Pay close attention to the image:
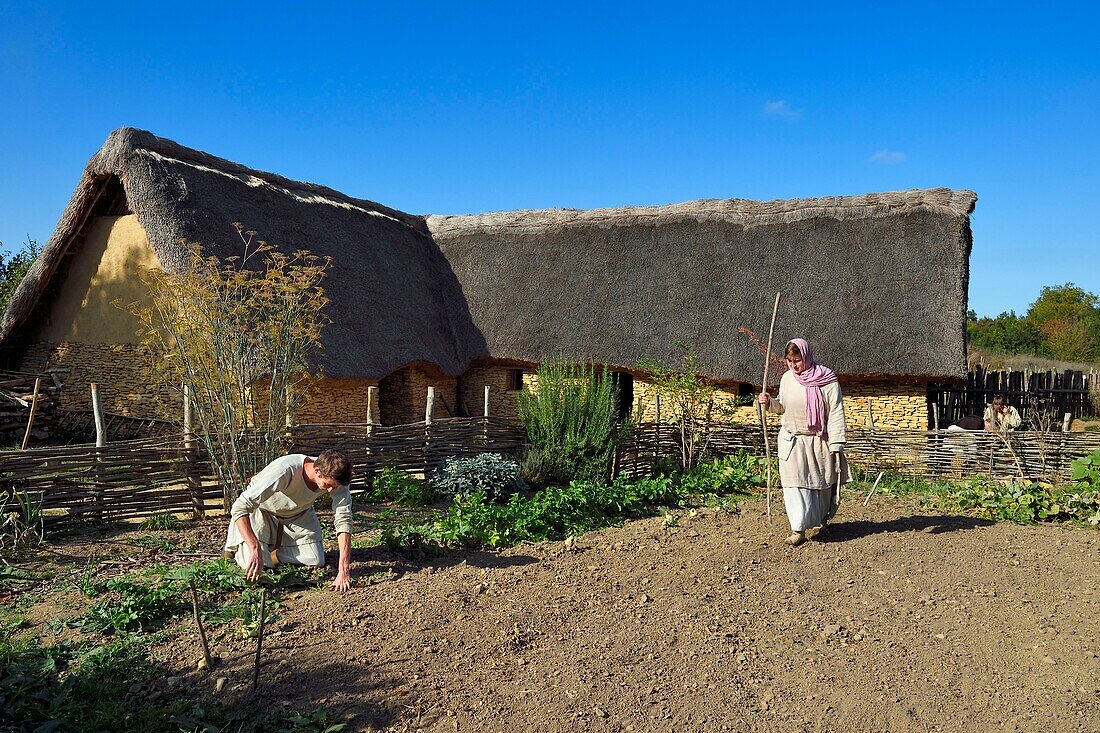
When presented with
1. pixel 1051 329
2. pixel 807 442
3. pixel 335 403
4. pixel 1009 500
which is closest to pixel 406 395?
pixel 335 403

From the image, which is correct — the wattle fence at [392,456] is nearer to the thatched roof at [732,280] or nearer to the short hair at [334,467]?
the thatched roof at [732,280]

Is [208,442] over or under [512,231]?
under

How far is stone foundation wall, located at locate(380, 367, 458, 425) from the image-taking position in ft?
39.2

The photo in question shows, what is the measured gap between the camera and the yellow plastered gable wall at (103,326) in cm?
1043

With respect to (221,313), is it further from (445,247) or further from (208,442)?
(445,247)

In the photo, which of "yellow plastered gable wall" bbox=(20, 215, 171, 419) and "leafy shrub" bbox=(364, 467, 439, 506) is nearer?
"leafy shrub" bbox=(364, 467, 439, 506)

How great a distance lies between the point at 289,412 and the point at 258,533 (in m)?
2.60

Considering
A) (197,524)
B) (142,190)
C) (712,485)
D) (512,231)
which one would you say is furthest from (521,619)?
(512,231)

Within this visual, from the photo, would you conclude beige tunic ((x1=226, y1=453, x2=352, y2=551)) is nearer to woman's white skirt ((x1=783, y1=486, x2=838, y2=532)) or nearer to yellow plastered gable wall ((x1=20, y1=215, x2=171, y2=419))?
woman's white skirt ((x1=783, y1=486, x2=838, y2=532))

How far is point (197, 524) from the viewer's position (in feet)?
20.5

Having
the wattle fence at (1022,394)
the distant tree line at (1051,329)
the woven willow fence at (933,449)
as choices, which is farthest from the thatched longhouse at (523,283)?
the distant tree line at (1051,329)

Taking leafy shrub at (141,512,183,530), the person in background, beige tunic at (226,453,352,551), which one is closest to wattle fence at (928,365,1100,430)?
the person in background

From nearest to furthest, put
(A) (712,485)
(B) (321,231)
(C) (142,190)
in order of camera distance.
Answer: (A) (712,485) → (C) (142,190) → (B) (321,231)

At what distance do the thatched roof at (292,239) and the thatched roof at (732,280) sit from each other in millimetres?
932
